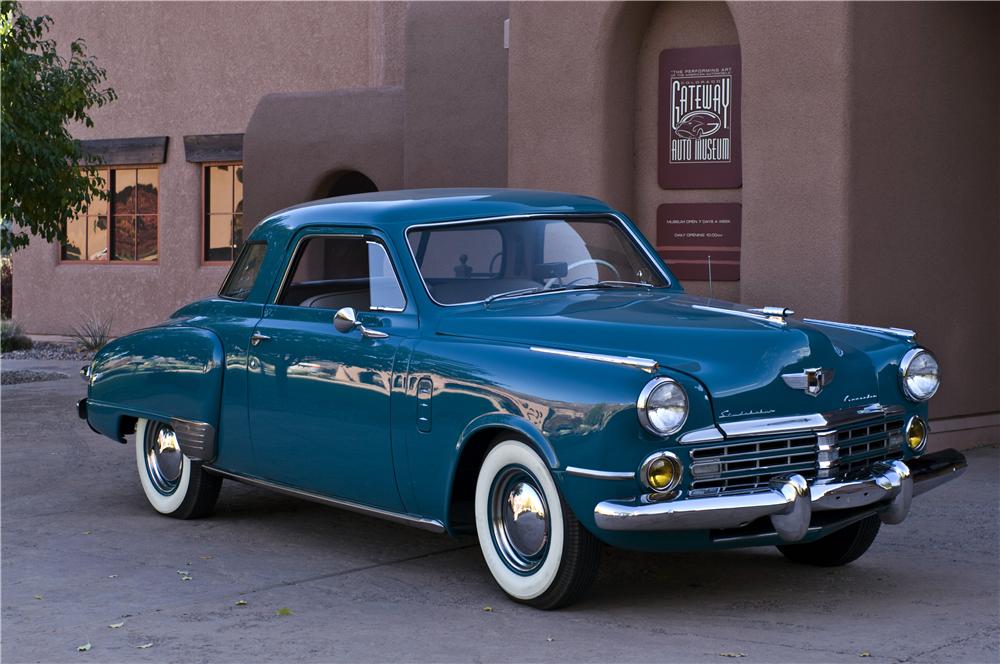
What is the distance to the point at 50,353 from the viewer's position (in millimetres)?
18531

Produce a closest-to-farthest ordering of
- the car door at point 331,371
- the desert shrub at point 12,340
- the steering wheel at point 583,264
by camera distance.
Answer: the car door at point 331,371 → the steering wheel at point 583,264 → the desert shrub at point 12,340

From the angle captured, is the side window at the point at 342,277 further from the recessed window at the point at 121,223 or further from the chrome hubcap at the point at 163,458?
the recessed window at the point at 121,223

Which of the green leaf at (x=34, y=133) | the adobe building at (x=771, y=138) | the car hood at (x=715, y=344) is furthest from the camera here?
the green leaf at (x=34, y=133)

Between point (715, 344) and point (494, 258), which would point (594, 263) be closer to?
point (494, 258)

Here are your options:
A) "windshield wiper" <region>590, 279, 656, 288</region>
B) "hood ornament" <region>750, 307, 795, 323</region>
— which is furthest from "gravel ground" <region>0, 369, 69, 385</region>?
"hood ornament" <region>750, 307, 795, 323</region>

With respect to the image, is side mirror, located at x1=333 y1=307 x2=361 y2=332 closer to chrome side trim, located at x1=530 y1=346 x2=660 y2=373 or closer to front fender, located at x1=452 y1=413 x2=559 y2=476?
front fender, located at x1=452 y1=413 x2=559 y2=476

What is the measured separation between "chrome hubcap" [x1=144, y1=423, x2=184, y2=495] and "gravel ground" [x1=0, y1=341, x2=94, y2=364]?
34.4 feet

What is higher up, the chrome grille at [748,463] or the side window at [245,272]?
the side window at [245,272]

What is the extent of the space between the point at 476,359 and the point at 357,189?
9.81 meters

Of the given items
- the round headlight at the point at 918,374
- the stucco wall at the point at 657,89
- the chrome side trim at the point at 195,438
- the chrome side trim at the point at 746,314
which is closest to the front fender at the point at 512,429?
the chrome side trim at the point at 746,314

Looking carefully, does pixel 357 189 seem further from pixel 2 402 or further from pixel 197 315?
pixel 197 315

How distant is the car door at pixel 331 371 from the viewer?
20.2 ft

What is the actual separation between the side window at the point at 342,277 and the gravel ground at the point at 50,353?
37.8 feet

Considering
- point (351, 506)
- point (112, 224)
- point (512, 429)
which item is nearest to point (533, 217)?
point (512, 429)
